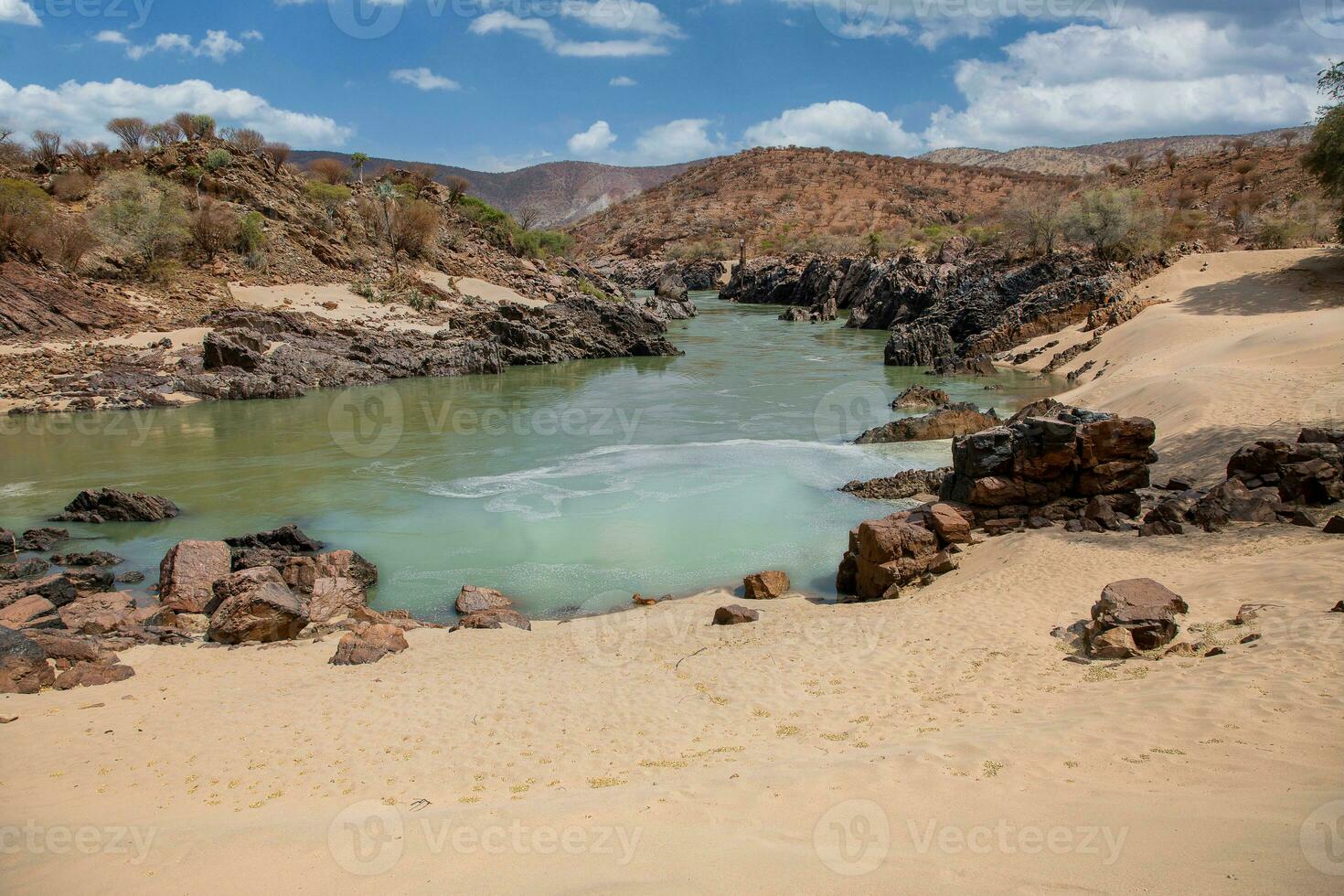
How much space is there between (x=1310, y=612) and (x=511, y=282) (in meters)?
43.1

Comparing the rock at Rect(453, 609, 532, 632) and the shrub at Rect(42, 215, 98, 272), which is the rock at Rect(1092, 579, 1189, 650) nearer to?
the rock at Rect(453, 609, 532, 632)

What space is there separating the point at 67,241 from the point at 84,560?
24.4 m

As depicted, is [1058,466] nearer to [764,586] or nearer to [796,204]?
[764,586]

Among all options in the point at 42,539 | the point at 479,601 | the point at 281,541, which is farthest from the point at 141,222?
the point at 479,601

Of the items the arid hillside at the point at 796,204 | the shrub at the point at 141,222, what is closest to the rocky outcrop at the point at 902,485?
the shrub at the point at 141,222

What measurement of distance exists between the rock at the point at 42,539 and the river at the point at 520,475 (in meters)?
0.24

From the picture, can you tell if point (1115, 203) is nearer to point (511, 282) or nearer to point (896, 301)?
point (896, 301)

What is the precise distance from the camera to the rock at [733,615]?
9.16m

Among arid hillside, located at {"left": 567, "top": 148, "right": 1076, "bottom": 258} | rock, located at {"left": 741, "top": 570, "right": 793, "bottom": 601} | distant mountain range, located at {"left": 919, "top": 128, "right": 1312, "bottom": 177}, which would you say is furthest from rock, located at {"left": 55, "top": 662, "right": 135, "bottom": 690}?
distant mountain range, located at {"left": 919, "top": 128, "right": 1312, "bottom": 177}

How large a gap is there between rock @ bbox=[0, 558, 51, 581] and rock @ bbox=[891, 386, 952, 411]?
1842cm

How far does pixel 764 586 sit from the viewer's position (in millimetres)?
10383

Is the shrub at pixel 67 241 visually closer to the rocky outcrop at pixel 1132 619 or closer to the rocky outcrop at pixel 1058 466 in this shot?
the rocky outcrop at pixel 1058 466

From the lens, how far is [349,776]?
18.5 ft

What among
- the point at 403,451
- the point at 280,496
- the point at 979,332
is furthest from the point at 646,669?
the point at 979,332
